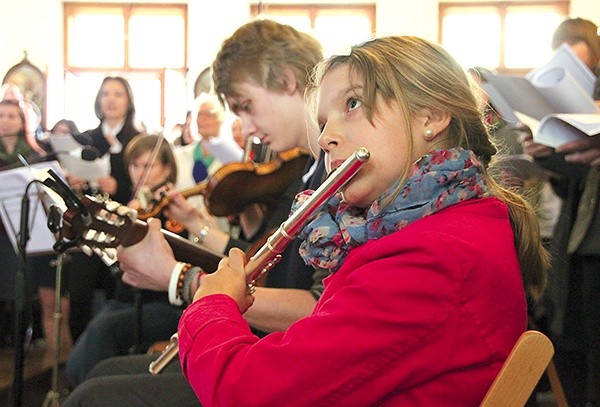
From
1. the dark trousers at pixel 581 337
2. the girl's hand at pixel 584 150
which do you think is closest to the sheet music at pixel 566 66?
the girl's hand at pixel 584 150

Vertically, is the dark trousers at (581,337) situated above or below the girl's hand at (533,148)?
below

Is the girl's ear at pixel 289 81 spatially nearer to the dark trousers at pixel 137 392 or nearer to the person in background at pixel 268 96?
the person in background at pixel 268 96

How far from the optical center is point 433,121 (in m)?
1.18

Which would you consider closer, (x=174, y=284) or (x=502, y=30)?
(x=174, y=284)

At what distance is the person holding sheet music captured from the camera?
7.86 feet

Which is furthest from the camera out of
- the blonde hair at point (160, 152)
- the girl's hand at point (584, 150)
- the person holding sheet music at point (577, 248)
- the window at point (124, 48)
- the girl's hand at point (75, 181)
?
the window at point (124, 48)

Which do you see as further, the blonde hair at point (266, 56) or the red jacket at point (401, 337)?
the blonde hair at point (266, 56)

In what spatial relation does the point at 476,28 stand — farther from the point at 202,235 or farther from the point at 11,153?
the point at 202,235

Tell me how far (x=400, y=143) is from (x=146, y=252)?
3.03ft

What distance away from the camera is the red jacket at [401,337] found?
3.22 ft

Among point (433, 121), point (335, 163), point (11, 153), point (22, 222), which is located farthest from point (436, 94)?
point (11, 153)

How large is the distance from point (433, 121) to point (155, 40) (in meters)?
10.3

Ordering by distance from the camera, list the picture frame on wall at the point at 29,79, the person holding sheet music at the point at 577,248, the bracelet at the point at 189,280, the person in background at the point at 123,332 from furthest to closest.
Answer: the picture frame on wall at the point at 29,79, the person in background at the point at 123,332, the person holding sheet music at the point at 577,248, the bracelet at the point at 189,280

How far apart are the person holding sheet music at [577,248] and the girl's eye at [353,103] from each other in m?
1.17
